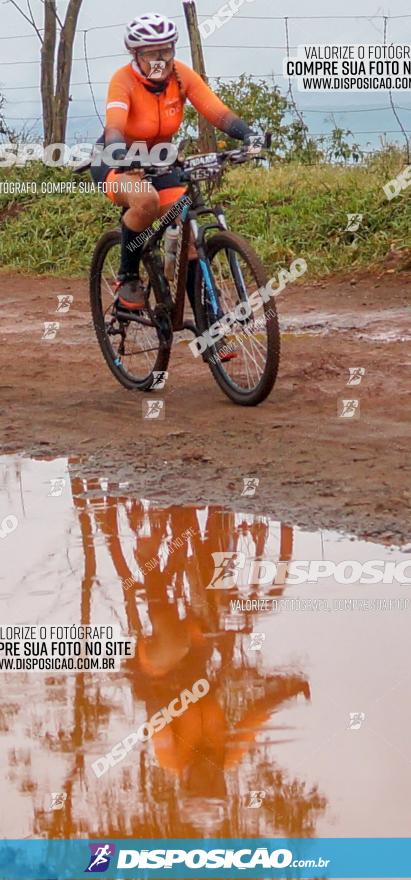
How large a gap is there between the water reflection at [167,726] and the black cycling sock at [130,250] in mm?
2899

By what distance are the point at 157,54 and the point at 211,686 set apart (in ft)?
14.9

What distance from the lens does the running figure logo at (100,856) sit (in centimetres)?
325

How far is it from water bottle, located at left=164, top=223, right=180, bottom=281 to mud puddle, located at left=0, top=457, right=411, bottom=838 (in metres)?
2.24

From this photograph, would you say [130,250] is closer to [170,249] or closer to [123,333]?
[170,249]

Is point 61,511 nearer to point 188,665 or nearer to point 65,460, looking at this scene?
point 65,460

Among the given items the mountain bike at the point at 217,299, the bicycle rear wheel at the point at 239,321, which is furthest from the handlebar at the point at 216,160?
the bicycle rear wheel at the point at 239,321

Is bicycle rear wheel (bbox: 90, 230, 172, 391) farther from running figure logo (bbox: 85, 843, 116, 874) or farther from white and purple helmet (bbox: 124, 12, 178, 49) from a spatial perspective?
running figure logo (bbox: 85, 843, 116, 874)

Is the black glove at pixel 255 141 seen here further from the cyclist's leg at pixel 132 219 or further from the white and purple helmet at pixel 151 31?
the white and purple helmet at pixel 151 31

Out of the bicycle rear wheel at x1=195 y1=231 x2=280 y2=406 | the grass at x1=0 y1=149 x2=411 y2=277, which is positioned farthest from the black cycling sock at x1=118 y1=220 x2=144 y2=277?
the grass at x1=0 y1=149 x2=411 y2=277

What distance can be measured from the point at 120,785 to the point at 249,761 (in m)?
0.35

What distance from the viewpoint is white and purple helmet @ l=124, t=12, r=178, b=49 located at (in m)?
7.57

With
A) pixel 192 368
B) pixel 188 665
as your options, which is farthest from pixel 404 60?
pixel 188 665

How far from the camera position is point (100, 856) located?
3.29 m

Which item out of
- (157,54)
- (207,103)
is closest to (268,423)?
(207,103)
